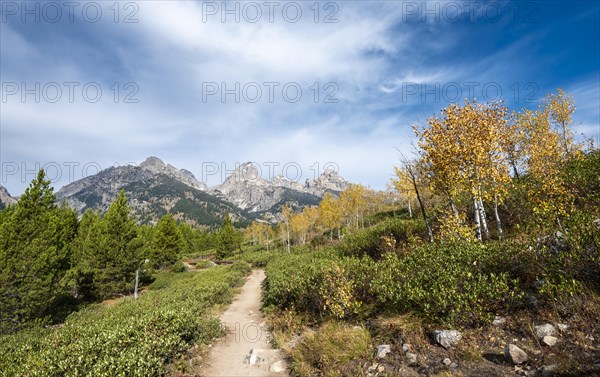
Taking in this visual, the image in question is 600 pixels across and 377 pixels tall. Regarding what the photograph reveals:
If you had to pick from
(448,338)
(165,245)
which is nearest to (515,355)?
(448,338)

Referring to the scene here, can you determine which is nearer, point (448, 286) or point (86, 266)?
point (448, 286)

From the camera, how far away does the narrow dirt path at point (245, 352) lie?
987 centimetres

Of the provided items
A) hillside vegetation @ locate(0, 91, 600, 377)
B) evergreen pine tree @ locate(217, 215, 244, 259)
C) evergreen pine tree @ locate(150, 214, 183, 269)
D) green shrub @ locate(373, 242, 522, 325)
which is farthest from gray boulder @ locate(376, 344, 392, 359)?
evergreen pine tree @ locate(217, 215, 244, 259)

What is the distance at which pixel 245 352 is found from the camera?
1179 cm

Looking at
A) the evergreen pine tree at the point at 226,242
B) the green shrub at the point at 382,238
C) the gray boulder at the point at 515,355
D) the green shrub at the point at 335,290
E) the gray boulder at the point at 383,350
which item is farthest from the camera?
the evergreen pine tree at the point at 226,242

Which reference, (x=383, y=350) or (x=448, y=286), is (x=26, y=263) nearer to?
(x=383, y=350)

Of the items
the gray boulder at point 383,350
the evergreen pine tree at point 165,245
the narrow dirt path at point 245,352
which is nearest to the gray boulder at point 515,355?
the gray boulder at point 383,350

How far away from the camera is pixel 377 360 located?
778 centimetres

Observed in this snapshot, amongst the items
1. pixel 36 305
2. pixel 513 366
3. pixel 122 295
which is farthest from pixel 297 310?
pixel 122 295

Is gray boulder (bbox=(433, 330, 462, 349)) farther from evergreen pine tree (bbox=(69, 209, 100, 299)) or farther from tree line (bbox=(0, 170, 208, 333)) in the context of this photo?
evergreen pine tree (bbox=(69, 209, 100, 299))

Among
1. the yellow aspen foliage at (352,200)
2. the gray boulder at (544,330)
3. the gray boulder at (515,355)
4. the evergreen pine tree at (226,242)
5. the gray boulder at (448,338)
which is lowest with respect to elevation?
the evergreen pine tree at (226,242)

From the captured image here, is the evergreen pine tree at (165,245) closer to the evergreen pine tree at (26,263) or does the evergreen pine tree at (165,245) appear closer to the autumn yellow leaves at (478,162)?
the evergreen pine tree at (26,263)

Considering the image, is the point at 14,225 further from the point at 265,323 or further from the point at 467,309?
the point at 467,309

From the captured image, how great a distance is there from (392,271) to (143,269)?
35.9 m
